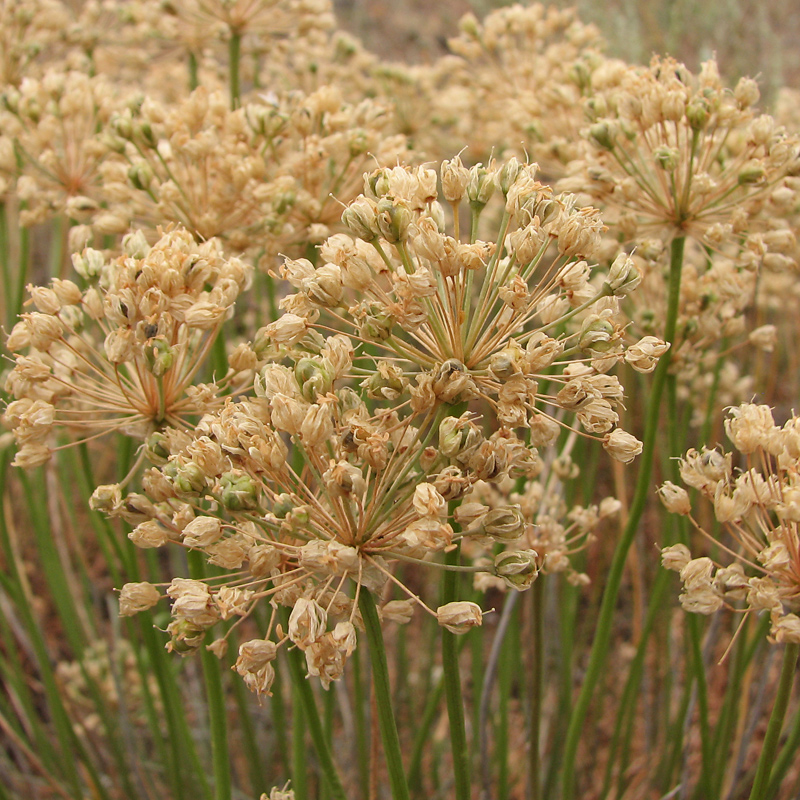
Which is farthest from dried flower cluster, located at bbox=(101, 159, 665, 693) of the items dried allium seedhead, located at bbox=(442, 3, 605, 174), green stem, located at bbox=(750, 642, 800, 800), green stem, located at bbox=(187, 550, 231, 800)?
dried allium seedhead, located at bbox=(442, 3, 605, 174)

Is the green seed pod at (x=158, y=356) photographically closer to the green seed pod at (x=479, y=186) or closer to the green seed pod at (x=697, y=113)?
the green seed pod at (x=479, y=186)

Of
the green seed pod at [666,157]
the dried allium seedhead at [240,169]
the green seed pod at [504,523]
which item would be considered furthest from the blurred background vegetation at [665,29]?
the green seed pod at [504,523]

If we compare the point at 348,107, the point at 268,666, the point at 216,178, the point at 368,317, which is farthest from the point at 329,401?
the point at 348,107

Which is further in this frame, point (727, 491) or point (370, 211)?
point (727, 491)

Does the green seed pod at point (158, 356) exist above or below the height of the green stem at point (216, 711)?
above

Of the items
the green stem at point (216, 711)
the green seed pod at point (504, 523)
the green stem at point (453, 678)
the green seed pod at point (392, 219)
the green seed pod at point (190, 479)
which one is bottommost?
the green stem at point (216, 711)

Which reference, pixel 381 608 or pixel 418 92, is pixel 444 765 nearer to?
pixel 381 608

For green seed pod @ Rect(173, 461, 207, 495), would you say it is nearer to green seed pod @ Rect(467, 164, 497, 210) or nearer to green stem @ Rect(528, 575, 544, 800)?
green seed pod @ Rect(467, 164, 497, 210)
